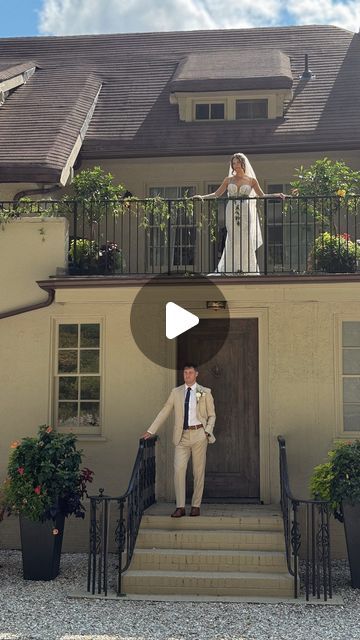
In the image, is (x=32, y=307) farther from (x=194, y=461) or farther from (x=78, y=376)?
(x=194, y=461)

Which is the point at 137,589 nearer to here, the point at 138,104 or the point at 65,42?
the point at 138,104

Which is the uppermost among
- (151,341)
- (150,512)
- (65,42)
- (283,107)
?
(65,42)

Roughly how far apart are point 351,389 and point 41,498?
424 cm

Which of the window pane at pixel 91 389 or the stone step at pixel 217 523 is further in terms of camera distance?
the window pane at pixel 91 389

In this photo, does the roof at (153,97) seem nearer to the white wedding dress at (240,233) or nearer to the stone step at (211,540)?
the white wedding dress at (240,233)

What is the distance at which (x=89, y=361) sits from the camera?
1049cm

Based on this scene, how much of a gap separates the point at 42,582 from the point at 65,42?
41.8 feet

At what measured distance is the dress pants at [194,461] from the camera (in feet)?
30.2

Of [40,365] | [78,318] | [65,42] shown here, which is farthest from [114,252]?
[65,42]

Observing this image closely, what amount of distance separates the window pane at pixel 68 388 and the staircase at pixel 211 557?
6.60ft

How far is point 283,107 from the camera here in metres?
13.9

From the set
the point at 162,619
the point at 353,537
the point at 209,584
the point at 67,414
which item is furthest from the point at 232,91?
the point at 162,619

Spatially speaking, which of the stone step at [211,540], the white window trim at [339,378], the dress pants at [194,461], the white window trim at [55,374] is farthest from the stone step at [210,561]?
the white window trim at [55,374]
